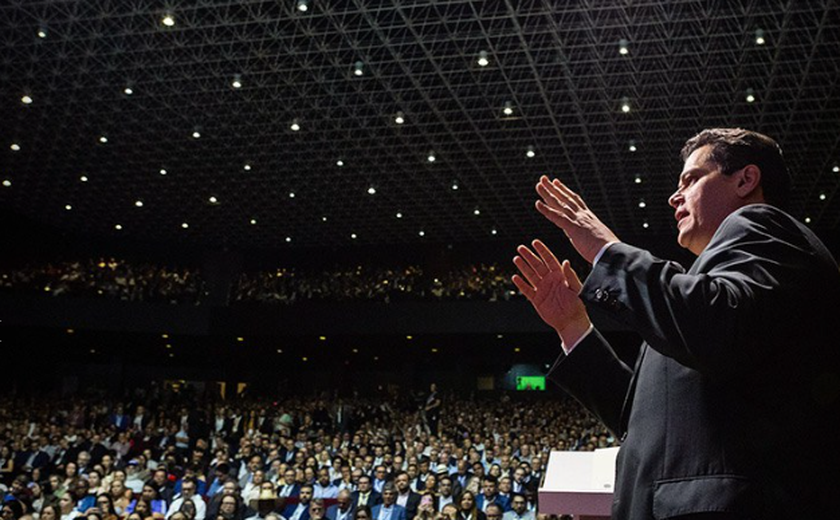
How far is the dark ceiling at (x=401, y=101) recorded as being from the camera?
16.0m

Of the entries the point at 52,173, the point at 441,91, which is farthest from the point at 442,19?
the point at 52,173

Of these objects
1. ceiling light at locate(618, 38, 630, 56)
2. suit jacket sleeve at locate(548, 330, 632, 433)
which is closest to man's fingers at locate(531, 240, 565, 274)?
suit jacket sleeve at locate(548, 330, 632, 433)

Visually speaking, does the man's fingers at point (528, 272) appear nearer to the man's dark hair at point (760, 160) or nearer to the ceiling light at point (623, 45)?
the man's dark hair at point (760, 160)

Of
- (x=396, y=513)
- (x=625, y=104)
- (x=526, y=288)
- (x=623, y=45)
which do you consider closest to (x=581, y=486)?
(x=526, y=288)

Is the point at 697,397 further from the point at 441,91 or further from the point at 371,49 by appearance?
the point at 441,91

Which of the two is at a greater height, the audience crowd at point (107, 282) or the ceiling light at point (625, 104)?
the ceiling light at point (625, 104)

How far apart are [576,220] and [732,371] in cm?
43

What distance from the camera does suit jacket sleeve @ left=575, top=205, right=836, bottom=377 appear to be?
1.32 m

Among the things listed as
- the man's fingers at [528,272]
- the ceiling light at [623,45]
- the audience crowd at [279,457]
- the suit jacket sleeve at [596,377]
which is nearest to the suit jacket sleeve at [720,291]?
the suit jacket sleeve at [596,377]

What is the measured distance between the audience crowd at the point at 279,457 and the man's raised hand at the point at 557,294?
9051 millimetres

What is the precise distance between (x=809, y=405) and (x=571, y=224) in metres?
0.52

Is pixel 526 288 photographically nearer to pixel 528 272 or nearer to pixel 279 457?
pixel 528 272

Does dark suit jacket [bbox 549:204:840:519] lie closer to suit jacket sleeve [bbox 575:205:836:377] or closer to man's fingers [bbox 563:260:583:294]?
suit jacket sleeve [bbox 575:205:836:377]

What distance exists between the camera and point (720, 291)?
4.38 feet
